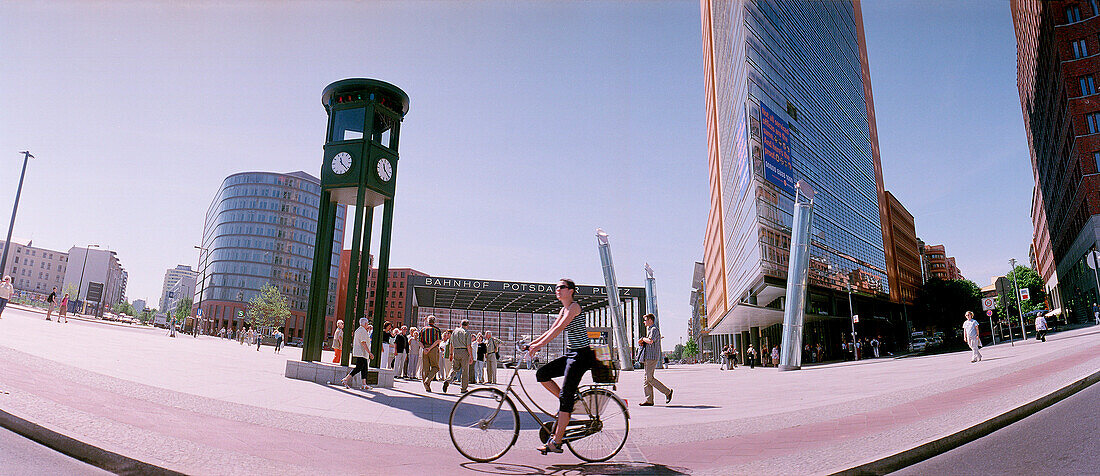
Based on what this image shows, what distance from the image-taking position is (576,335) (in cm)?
496

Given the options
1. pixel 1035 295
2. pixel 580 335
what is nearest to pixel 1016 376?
pixel 580 335

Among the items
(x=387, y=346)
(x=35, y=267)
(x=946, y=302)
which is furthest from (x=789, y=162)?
(x=35, y=267)

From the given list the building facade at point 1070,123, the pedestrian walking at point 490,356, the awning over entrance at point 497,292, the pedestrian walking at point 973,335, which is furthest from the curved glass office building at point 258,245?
the building facade at point 1070,123

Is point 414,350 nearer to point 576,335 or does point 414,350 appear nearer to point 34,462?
point 34,462

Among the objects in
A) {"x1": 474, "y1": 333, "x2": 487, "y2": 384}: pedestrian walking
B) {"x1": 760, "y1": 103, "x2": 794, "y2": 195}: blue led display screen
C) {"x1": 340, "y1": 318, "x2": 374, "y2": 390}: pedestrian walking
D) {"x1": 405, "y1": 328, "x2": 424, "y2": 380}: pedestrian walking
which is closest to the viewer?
{"x1": 340, "y1": 318, "x2": 374, "y2": 390}: pedestrian walking

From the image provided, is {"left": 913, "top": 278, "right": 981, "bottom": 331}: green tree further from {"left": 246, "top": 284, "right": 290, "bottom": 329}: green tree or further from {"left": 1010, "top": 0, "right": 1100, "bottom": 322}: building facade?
{"left": 246, "top": 284, "right": 290, "bottom": 329}: green tree

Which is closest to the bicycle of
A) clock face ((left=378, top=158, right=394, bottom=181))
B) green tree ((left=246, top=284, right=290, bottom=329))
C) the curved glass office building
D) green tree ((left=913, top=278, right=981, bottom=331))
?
clock face ((left=378, top=158, right=394, bottom=181))

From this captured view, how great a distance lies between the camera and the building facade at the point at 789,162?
143ft

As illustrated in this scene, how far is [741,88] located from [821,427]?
145 ft

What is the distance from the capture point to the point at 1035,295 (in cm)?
8156

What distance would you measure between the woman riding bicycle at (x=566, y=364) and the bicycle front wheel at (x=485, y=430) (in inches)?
13.5

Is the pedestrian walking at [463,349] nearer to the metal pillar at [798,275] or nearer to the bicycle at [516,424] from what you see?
the bicycle at [516,424]

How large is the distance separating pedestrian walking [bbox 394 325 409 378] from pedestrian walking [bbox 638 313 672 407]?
21.6 feet

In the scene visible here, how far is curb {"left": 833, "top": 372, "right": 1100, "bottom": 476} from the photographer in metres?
4.29
